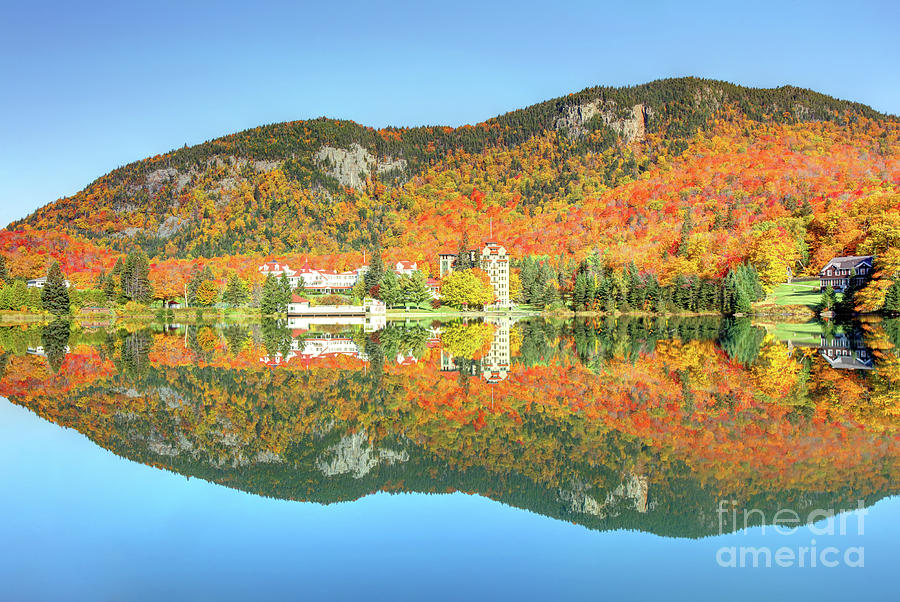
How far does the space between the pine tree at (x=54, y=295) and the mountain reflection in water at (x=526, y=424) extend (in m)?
48.0

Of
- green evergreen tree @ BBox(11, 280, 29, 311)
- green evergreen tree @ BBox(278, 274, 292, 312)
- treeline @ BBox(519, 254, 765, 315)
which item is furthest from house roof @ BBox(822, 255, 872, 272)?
Result: green evergreen tree @ BBox(11, 280, 29, 311)

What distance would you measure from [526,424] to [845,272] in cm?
6707

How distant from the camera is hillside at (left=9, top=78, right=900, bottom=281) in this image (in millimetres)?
112000

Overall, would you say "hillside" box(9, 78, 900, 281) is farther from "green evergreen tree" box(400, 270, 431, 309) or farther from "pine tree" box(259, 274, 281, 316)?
"pine tree" box(259, 274, 281, 316)

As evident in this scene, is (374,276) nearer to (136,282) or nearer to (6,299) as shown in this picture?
(136,282)

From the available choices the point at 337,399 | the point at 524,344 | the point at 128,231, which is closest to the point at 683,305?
the point at 524,344

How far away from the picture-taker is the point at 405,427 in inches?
573

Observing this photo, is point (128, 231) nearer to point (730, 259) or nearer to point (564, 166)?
point (564, 166)

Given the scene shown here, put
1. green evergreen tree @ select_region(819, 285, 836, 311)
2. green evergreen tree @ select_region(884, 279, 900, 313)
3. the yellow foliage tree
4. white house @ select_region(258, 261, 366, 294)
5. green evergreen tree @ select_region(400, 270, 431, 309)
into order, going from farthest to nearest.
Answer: white house @ select_region(258, 261, 366, 294)
green evergreen tree @ select_region(400, 270, 431, 309)
the yellow foliage tree
green evergreen tree @ select_region(819, 285, 836, 311)
green evergreen tree @ select_region(884, 279, 900, 313)

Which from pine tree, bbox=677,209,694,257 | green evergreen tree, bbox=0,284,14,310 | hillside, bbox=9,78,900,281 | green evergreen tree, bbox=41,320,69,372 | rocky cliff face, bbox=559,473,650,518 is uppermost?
hillside, bbox=9,78,900,281

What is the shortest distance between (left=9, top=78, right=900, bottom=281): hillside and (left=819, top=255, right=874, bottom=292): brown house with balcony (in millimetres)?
16940

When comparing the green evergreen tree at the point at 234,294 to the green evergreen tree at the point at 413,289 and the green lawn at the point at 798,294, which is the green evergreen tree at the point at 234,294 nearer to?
the green evergreen tree at the point at 413,289

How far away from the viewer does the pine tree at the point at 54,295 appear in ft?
232

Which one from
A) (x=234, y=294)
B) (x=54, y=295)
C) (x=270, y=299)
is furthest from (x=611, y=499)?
(x=234, y=294)
